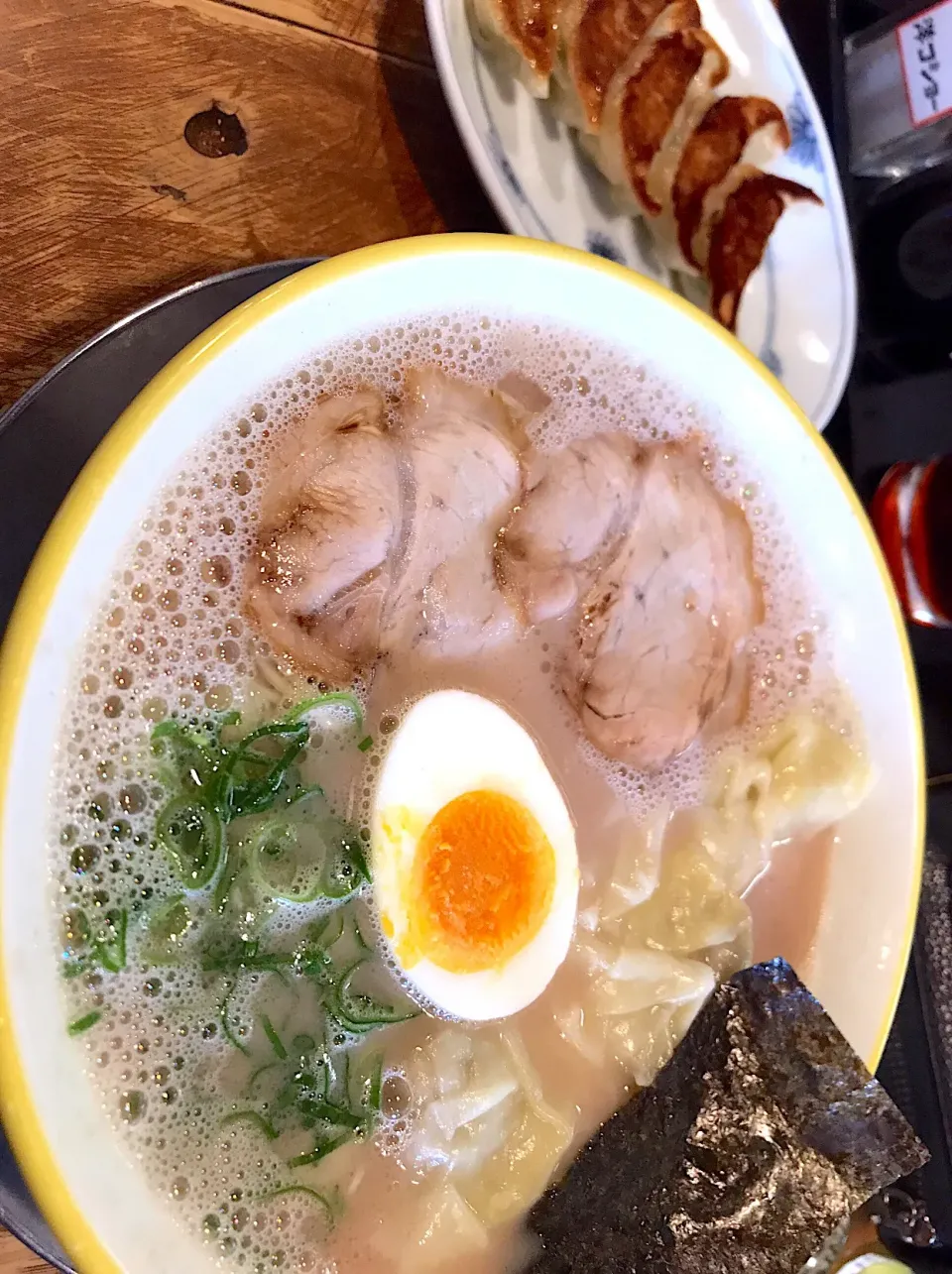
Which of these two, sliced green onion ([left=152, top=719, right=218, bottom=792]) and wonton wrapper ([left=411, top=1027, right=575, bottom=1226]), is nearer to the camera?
sliced green onion ([left=152, top=719, right=218, bottom=792])

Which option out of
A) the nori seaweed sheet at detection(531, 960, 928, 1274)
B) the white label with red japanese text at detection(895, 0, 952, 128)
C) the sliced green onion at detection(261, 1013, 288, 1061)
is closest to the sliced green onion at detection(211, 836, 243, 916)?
the sliced green onion at detection(261, 1013, 288, 1061)

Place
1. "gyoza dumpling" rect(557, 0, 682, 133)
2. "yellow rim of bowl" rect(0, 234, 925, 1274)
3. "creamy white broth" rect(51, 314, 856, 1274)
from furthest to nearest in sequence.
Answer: "gyoza dumpling" rect(557, 0, 682, 133), "creamy white broth" rect(51, 314, 856, 1274), "yellow rim of bowl" rect(0, 234, 925, 1274)

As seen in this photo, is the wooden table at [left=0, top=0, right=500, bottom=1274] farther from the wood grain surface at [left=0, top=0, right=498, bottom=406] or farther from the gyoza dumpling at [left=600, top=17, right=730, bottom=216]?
the gyoza dumpling at [left=600, top=17, right=730, bottom=216]

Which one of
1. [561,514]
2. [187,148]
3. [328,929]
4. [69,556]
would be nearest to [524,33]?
[187,148]

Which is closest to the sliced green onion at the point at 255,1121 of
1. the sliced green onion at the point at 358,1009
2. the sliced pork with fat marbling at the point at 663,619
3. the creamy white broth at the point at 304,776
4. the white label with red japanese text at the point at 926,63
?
the creamy white broth at the point at 304,776

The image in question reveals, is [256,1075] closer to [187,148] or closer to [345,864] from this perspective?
[345,864]

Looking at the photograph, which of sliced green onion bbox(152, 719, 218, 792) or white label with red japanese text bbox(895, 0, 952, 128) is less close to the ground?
white label with red japanese text bbox(895, 0, 952, 128)

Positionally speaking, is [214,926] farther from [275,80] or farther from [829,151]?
[829,151]
